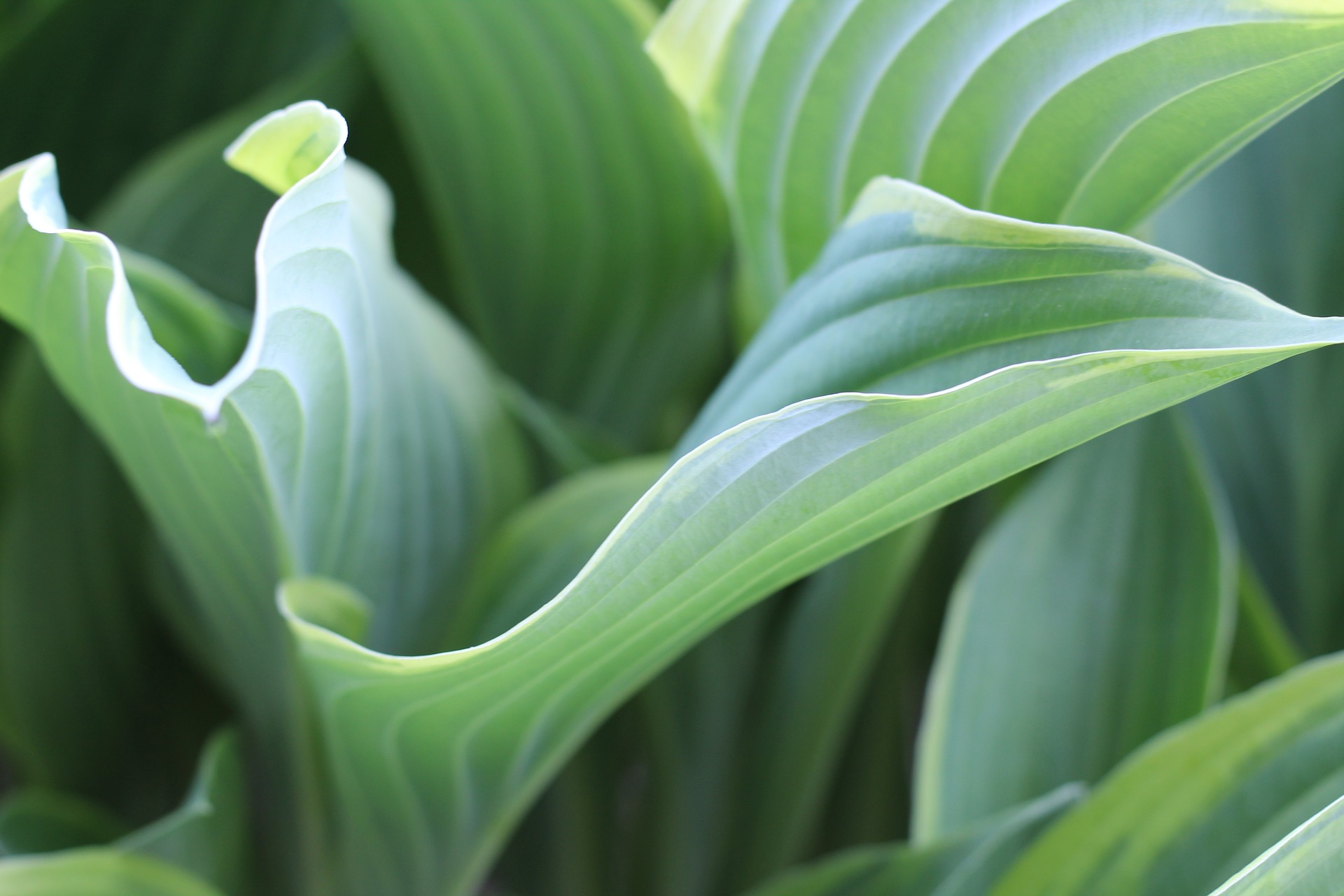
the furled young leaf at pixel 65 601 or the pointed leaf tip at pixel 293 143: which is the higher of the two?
the pointed leaf tip at pixel 293 143

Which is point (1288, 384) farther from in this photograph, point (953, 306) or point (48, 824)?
point (48, 824)

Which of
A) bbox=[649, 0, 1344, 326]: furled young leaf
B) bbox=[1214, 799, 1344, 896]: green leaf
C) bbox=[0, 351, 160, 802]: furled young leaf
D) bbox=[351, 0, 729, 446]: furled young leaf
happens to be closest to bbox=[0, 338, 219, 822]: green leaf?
bbox=[0, 351, 160, 802]: furled young leaf

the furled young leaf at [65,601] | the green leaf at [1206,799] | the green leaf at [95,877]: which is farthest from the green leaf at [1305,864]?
the furled young leaf at [65,601]

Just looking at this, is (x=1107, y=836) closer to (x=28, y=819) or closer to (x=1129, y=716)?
(x=1129, y=716)

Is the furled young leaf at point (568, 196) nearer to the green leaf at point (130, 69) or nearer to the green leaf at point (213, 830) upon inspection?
the green leaf at point (130, 69)

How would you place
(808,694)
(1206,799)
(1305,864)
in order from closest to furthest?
(1305,864) < (1206,799) < (808,694)

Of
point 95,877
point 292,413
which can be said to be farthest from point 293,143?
point 95,877

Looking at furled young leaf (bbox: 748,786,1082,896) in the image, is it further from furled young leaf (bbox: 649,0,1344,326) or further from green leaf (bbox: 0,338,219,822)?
green leaf (bbox: 0,338,219,822)
